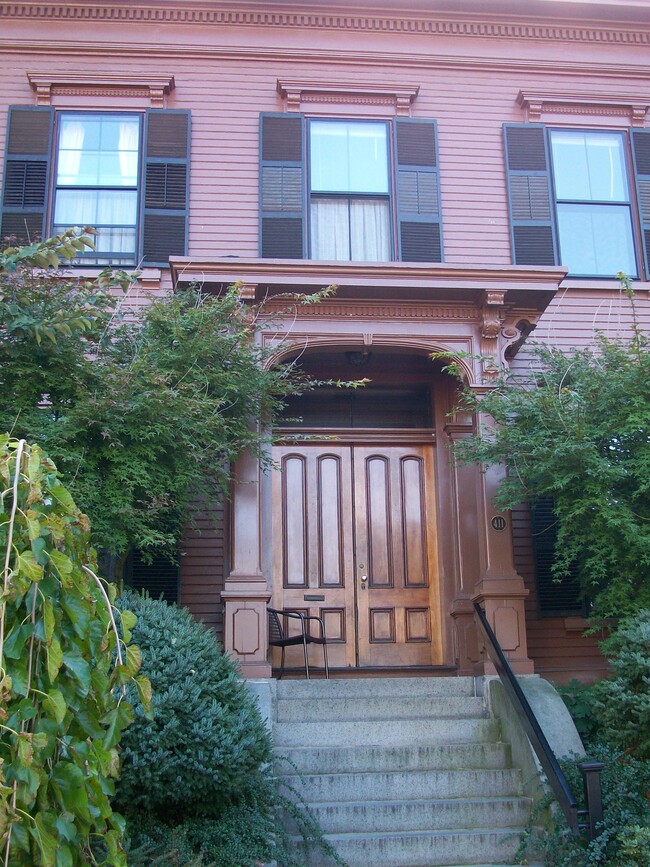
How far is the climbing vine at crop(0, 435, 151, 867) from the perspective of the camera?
3305mm

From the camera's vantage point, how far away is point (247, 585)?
860 cm

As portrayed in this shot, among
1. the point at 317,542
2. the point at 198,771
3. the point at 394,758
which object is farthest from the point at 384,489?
the point at 198,771

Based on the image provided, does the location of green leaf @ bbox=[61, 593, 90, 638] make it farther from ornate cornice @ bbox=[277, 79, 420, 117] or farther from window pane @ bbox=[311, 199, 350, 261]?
ornate cornice @ bbox=[277, 79, 420, 117]

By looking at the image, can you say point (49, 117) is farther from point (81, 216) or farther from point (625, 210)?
point (625, 210)

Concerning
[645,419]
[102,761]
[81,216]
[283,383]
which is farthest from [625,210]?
[102,761]

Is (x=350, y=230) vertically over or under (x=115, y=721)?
over

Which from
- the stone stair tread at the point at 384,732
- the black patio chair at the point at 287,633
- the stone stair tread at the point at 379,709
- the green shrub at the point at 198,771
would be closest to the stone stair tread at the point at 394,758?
the stone stair tread at the point at 384,732

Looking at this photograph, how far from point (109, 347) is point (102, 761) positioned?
5229mm

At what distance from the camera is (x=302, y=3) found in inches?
463

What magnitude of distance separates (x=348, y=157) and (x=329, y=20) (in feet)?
5.55

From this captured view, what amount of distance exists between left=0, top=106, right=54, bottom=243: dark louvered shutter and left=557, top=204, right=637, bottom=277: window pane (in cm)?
582

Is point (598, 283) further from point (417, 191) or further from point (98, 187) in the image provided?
point (98, 187)

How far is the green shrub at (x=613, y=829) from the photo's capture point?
597 cm

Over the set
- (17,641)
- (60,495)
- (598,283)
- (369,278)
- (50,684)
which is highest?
(598,283)
